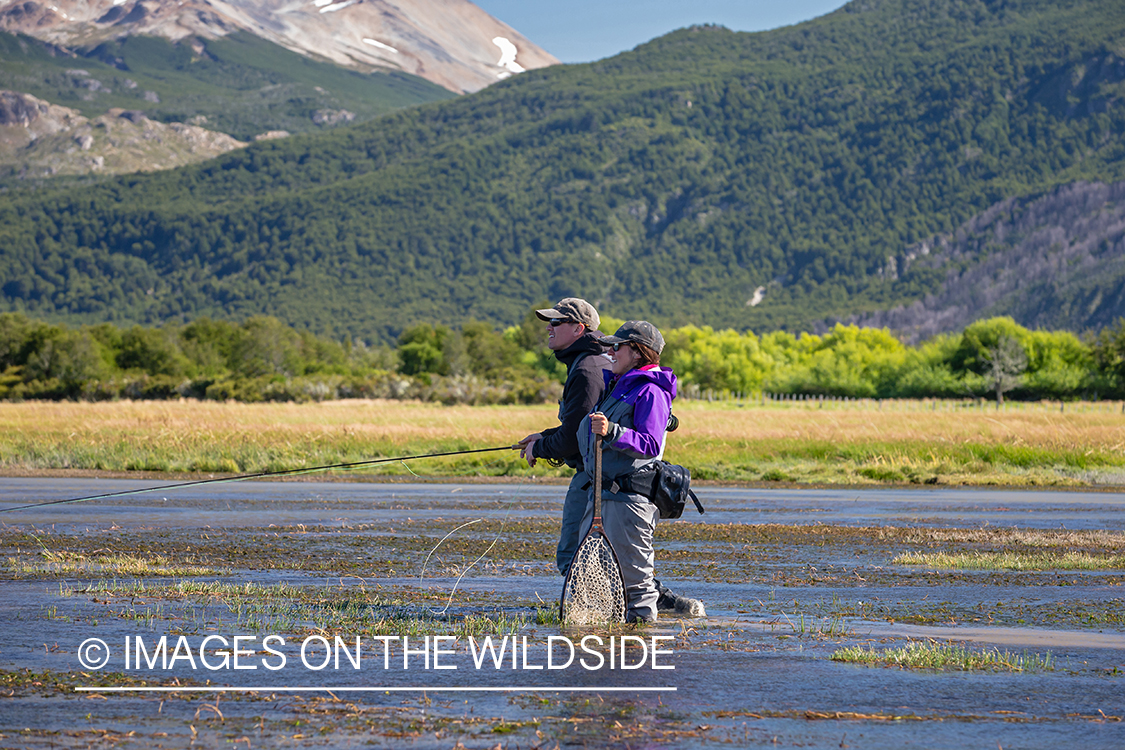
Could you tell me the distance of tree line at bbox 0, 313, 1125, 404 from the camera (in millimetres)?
88188

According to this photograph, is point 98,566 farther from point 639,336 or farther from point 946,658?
point 946,658

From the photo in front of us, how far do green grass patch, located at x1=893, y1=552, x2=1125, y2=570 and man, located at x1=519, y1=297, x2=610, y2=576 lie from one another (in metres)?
5.38

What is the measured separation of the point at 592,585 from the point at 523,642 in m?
0.70

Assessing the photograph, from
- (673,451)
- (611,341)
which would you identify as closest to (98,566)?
(611,341)

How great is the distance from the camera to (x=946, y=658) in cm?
838

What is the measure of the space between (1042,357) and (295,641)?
117 m

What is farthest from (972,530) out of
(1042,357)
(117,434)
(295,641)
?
(1042,357)

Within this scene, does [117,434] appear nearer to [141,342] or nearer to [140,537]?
[140,537]

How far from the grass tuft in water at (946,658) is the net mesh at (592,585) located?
4.98 ft

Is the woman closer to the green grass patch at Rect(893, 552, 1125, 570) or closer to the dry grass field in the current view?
the green grass patch at Rect(893, 552, 1125, 570)

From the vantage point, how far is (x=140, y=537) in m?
15.7

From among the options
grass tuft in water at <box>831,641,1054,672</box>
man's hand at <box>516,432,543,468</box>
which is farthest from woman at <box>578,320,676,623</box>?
grass tuft in water at <box>831,641,1054,672</box>

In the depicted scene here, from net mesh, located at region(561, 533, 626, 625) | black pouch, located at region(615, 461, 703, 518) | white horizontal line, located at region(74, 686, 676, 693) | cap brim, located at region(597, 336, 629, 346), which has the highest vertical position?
cap brim, located at region(597, 336, 629, 346)

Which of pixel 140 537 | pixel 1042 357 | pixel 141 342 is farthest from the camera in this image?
pixel 1042 357
